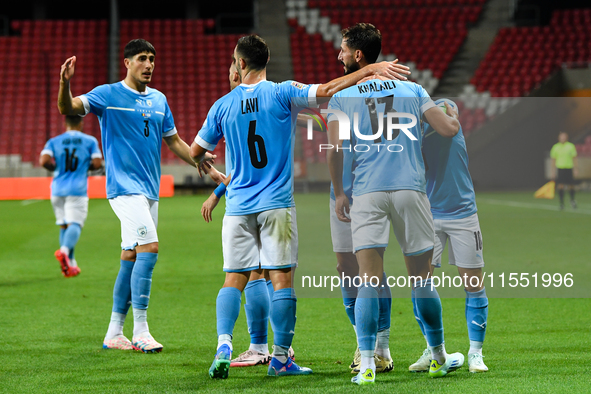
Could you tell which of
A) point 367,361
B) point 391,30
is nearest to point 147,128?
point 367,361

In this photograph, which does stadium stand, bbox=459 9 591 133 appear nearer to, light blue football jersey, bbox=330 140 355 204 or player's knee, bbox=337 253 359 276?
player's knee, bbox=337 253 359 276

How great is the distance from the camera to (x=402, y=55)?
26.8 meters

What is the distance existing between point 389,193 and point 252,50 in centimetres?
108

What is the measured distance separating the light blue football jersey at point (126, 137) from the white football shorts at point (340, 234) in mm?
1441

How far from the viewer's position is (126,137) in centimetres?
474

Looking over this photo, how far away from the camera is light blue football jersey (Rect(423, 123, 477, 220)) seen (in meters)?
3.80

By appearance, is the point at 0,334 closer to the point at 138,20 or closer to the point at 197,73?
the point at 197,73

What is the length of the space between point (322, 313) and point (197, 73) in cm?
2286

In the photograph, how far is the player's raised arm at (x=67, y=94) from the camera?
167 inches

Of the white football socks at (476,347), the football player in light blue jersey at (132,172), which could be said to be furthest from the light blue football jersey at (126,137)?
the white football socks at (476,347)

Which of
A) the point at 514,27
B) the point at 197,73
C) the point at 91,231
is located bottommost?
the point at 91,231

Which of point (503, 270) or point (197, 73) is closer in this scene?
point (503, 270)

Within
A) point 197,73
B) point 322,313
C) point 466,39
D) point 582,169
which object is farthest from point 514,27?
point 322,313

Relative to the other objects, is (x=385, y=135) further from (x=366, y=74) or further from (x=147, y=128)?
(x=147, y=128)
